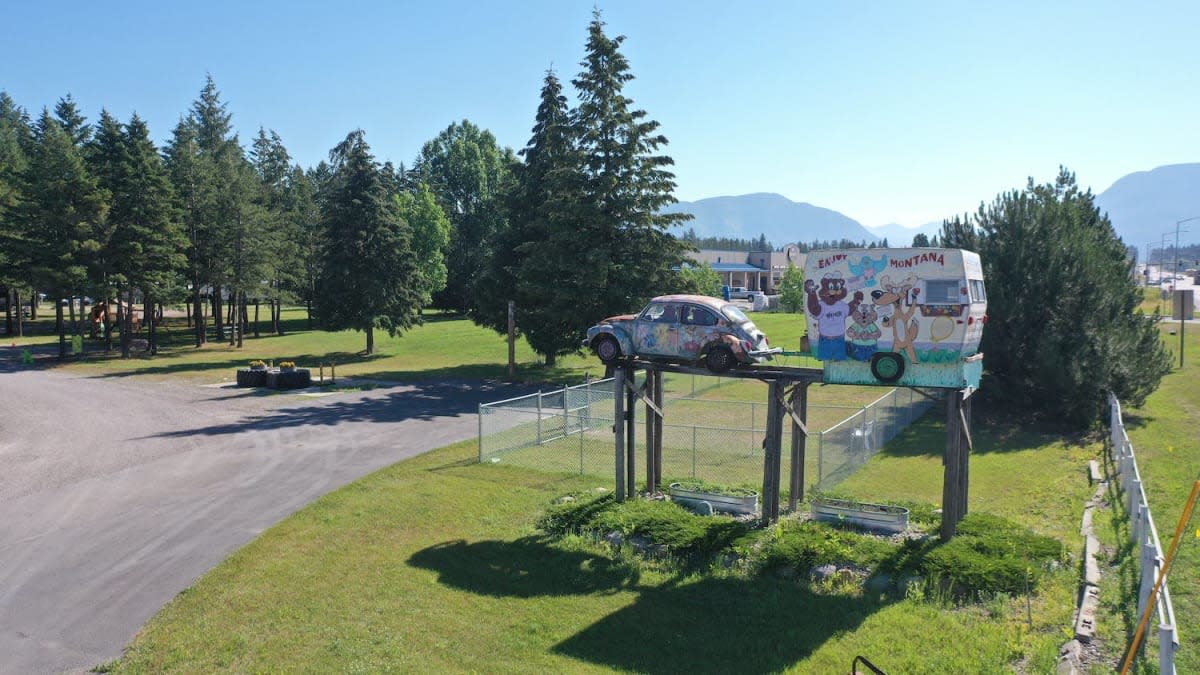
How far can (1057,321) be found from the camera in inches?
1046

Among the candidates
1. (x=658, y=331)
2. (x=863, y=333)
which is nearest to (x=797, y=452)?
(x=863, y=333)

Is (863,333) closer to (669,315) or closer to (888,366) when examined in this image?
(888,366)

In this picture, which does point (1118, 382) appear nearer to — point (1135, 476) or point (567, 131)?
point (1135, 476)

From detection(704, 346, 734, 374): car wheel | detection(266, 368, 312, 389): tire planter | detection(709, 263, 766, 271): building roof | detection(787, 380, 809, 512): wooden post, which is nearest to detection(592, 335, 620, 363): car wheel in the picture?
detection(704, 346, 734, 374): car wheel

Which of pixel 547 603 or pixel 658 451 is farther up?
pixel 658 451

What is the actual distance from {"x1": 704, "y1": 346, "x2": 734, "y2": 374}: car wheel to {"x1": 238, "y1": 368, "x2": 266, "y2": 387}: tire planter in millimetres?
26955

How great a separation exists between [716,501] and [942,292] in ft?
21.3

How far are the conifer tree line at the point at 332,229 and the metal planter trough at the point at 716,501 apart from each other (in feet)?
59.0

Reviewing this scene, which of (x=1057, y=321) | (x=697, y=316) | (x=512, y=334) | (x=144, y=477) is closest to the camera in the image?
(x=697, y=316)

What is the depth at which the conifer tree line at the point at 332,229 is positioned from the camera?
1393 inches

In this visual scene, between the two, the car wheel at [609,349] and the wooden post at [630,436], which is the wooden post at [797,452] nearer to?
the wooden post at [630,436]

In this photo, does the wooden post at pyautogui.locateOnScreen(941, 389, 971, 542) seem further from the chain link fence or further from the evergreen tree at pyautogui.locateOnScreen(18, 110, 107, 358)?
the evergreen tree at pyautogui.locateOnScreen(18, 110, 107, 358)

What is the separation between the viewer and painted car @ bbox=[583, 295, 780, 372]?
16234mm

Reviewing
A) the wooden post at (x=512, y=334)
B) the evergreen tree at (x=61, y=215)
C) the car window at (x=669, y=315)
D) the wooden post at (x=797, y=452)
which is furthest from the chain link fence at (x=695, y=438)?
the evergreen tree at (x=61, y=215)
